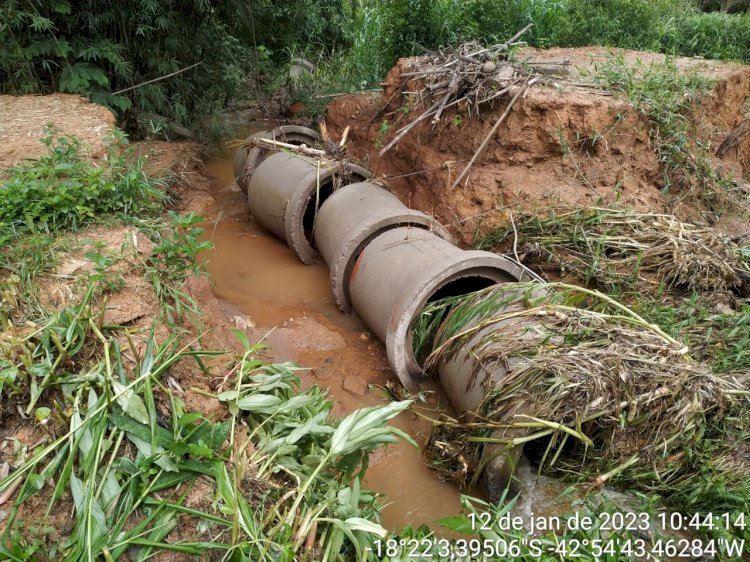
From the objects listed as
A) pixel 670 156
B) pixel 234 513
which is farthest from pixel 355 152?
pixel 234 513

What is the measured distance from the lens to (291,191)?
566 centimetres

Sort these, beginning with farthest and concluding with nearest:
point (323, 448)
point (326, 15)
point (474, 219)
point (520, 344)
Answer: point (326, 15)
point (474, 219)
point (520, 344)
point (323, 448)

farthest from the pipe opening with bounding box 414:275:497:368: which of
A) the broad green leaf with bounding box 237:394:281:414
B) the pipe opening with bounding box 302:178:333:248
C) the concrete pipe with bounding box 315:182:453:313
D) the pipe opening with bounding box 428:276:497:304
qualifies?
the pipe opening with bounding box 302:178:333:248

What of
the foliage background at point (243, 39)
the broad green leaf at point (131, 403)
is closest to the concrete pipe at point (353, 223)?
the foliage background at point (243, 39)

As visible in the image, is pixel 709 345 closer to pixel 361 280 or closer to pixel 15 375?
pixel 361 280

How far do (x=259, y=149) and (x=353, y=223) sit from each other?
2367 mm

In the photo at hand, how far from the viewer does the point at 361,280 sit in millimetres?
4391

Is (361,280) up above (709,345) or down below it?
above

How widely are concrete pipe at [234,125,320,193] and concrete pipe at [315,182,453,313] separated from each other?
70.2 inches

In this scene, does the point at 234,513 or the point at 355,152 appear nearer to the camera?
the point at 234,513

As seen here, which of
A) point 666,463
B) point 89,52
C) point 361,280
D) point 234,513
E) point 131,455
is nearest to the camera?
point 234,513

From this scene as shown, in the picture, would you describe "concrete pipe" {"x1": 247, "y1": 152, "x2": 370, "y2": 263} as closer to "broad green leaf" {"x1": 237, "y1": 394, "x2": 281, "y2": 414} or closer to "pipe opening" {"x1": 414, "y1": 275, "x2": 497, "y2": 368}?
"pipe opening" {"x1": 414, "y1": 275, "x2": 497, "y2": 368}

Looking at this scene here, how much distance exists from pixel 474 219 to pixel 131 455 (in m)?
3.43

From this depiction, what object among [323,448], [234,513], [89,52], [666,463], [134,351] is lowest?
[666,463]
